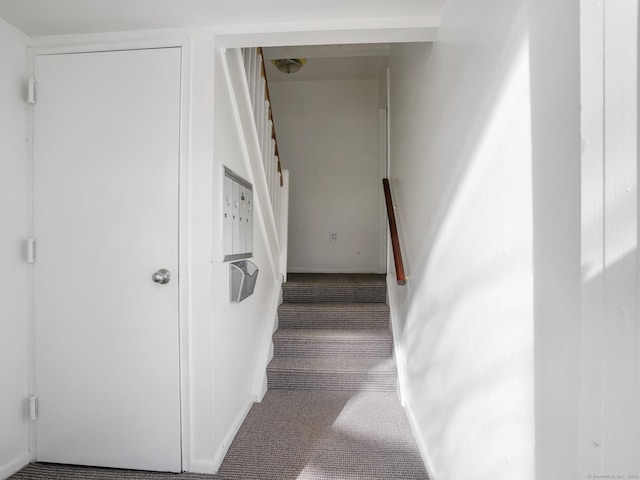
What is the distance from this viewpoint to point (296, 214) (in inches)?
154

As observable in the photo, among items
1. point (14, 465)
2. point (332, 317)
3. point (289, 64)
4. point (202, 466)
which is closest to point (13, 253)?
point (14, 465)

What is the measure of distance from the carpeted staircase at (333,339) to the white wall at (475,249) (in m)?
0.53

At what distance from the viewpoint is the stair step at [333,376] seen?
7.57 ft

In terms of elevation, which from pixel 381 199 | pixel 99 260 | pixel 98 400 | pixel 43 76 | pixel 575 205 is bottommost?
pixel 98 400

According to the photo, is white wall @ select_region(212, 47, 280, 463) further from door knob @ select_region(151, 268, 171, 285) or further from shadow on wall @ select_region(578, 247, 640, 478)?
shadow on wall @ select_region(578, 247, 640, 478)

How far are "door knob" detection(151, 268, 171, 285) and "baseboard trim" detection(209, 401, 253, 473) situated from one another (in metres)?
0.87

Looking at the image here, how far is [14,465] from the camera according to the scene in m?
1.55

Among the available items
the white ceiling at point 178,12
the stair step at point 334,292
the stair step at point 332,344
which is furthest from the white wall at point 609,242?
the stair step at point 334,292

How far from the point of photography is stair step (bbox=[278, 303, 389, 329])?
2.66 meters

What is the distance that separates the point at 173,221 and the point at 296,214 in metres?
2.37

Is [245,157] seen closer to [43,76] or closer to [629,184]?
[43,76]

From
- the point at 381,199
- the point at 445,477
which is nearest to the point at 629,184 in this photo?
the point at 445,477

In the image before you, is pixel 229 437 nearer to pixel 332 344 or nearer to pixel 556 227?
pixel 332 344

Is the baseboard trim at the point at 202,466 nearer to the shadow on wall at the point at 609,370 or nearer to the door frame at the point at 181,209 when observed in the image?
the door frame at the point at 181,209
